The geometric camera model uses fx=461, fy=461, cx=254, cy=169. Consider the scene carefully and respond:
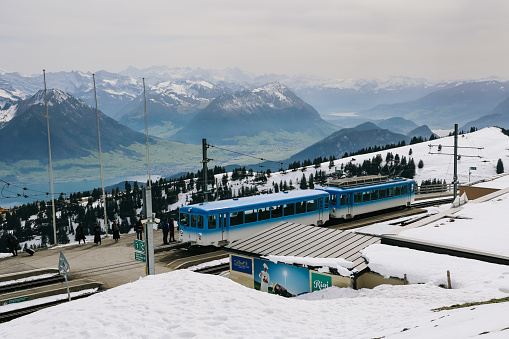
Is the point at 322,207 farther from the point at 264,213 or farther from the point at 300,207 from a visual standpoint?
the point at 264,213

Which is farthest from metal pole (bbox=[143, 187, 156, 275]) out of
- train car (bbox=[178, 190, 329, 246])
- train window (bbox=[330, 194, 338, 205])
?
train window (bbox=[330, 194, 338, 205])

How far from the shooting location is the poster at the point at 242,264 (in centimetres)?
1930

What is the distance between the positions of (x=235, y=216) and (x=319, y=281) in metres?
11.8

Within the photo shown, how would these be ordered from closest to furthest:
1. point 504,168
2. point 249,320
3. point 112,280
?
point 249,320
point 112,280
point 504,168

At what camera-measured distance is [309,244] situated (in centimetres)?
1955

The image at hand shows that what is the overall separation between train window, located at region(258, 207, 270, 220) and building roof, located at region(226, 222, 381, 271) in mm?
7047

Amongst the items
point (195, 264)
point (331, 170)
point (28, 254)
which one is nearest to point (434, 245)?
point (195, 264)

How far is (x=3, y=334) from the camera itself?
1180 centimetres

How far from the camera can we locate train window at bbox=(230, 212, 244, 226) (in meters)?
28.1

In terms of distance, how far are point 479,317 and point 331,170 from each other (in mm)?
92550

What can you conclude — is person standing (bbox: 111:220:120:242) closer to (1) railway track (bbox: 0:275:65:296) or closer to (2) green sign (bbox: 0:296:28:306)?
(1) railway track (bbox: 0:275:65:296)

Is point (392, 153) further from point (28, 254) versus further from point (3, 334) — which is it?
point (3, 334)

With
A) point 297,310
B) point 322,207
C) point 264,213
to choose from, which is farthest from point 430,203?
point 297,310

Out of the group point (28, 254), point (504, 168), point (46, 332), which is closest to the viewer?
point (46, 332)
